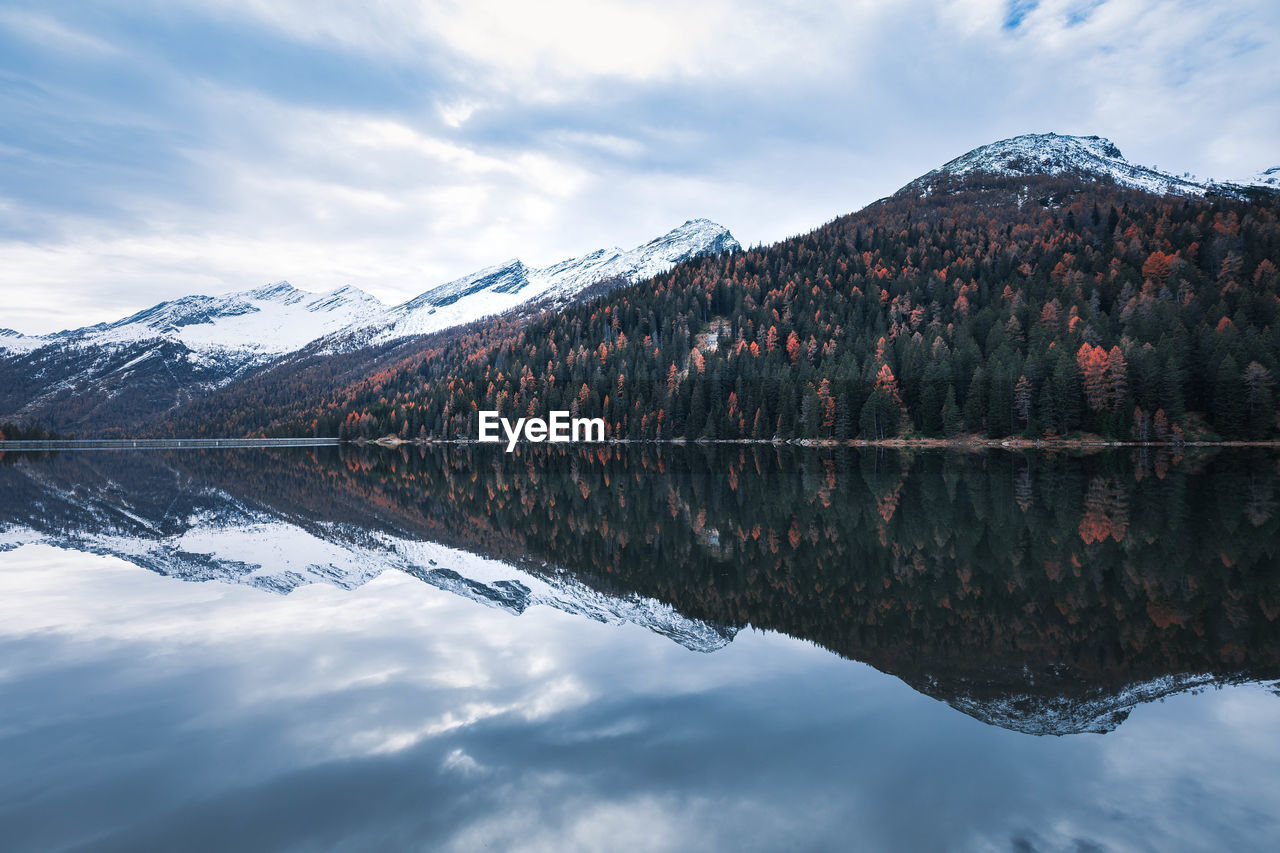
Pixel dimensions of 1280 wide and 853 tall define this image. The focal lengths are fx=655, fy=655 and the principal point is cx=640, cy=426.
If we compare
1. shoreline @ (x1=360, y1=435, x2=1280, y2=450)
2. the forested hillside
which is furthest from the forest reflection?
the forested hillside

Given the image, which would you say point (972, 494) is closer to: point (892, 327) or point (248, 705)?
point (248, 705)

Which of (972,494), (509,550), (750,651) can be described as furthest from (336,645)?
(972,494)

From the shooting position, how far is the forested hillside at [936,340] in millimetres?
87125

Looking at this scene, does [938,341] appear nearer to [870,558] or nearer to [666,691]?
[870,558]

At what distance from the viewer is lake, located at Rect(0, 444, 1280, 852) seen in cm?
738

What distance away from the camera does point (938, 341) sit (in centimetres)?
10775

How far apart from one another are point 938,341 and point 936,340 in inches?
43.9

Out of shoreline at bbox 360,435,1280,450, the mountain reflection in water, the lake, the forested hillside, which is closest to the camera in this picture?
the lake

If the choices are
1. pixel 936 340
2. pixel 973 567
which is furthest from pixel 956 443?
pixel 973 567

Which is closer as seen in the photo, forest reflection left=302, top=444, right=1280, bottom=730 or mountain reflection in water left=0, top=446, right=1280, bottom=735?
forest reflection left=302, top=444, right=1280, bottom=730

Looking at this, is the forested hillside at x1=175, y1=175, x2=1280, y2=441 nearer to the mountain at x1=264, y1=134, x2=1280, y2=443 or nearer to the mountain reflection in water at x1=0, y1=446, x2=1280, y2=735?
the mountain at x1=264, y1=134, x2=1280, y2=443

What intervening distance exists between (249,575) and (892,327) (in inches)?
4990

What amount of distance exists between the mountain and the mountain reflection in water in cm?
4955

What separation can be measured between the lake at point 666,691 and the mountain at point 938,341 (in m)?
74.6
